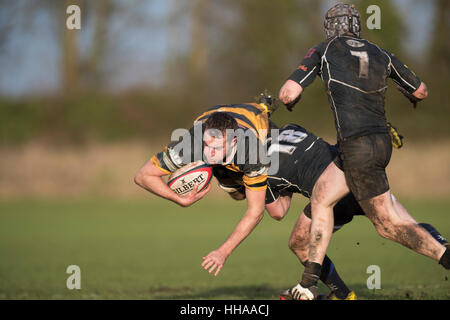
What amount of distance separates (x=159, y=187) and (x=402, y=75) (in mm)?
2266

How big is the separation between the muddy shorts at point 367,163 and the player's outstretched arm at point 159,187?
1.40 meters

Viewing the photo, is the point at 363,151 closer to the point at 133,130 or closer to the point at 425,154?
the point at 425,154

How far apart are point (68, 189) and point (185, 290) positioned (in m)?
17.0

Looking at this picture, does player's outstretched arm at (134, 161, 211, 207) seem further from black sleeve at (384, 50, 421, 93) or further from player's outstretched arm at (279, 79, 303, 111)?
black sleeve at (384, 50, 421, 93)

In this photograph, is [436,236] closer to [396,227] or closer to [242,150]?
[396,227]

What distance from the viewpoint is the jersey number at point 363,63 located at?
4.94 metres

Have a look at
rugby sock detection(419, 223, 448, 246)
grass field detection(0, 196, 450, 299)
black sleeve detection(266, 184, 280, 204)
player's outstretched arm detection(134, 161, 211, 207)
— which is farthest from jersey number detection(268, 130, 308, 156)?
grass field detection(0, 196, 450, 299)

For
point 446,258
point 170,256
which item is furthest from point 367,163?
point 170,256

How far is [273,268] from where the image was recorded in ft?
31.9

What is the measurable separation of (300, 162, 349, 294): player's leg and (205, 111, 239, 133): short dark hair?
91cm

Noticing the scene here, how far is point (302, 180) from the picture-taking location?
18.6 ft

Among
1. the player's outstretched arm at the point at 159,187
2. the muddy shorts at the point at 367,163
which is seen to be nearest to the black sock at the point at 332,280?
the muddy shorts at the point at 367,163

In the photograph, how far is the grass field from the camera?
7.50 meters
